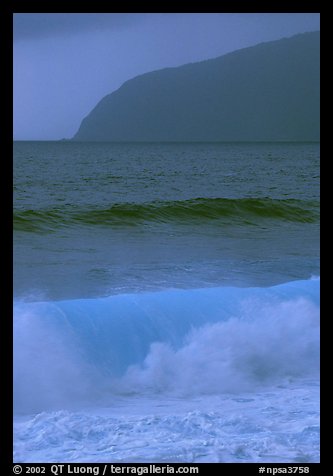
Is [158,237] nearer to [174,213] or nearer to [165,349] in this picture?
[174,213]

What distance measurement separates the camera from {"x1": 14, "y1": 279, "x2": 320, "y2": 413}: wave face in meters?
4.26

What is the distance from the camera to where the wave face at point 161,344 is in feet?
14.0

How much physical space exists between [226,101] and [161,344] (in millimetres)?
102618

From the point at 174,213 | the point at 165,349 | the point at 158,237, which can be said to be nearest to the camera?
the point at 165,349

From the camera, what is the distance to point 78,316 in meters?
5.25

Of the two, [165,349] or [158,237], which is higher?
[158,237]

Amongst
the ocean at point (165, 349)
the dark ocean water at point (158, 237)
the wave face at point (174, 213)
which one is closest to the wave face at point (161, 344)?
the ocean at point (165, 349)

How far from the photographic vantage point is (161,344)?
4996 mm

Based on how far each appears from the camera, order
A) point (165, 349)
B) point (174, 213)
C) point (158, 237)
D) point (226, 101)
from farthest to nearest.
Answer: point (226, 101)
point (174, 213)
point (158, 237)
point (165, 349)

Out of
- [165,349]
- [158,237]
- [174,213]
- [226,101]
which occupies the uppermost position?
[226,101]

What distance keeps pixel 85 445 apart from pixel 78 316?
2215 millimetres

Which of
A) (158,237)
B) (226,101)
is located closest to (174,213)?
(158,237)
